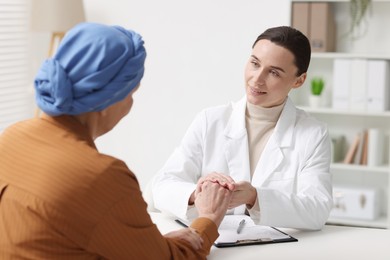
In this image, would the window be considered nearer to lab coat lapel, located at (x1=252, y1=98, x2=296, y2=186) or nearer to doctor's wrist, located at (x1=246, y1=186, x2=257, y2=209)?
lab coat lapel, located at (x1=252, y1=98, x2=296, y2=186)

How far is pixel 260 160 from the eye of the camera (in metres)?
2.74

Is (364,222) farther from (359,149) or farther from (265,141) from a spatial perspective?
(265,141)

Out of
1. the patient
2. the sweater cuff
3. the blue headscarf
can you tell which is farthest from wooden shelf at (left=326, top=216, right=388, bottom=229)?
the blue headscarf

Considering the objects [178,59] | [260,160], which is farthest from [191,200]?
[178,59]

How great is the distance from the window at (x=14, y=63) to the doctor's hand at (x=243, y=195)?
250cm

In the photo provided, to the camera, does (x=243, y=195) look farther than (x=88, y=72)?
Yes

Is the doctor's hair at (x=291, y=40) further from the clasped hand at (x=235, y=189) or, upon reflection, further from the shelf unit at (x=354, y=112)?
the shelf unit at (x=354, y=112)

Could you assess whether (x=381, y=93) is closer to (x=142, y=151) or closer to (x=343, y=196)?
(x=343, y=196)

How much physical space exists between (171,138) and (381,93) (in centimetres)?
144

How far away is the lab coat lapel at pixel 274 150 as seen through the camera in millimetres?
2717

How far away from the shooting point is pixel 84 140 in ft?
5.87

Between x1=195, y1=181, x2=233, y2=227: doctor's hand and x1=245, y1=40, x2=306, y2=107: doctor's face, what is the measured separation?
52 centimetres

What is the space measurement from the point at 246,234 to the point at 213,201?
0.62 feet

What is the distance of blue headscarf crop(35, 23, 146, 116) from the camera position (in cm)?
173
